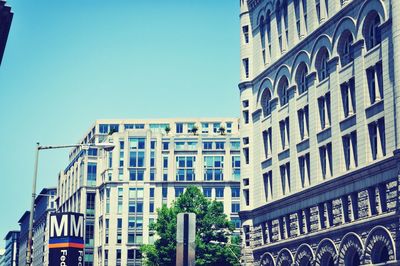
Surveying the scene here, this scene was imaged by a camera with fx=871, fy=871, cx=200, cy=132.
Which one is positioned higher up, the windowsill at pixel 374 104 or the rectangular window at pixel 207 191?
the rectangular window at pixel 207 191

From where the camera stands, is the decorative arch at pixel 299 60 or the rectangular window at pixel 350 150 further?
the decorative arch at pixel 299 60

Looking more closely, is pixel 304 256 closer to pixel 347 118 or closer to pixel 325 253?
pixel 325 253

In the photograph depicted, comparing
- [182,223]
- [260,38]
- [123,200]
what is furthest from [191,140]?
[182,223]

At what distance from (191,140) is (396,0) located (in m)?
103

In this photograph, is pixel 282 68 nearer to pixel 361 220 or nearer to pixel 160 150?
pixel 361 220

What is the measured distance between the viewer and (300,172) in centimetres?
7162

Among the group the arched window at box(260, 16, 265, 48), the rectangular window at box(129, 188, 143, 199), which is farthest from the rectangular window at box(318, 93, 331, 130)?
the rectangular window at box(129, 188, 143, 199)

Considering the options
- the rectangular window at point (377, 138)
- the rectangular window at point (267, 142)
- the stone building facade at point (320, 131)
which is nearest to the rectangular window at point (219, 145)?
the stone building facade at point (320, 131)

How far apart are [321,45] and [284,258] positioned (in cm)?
1843

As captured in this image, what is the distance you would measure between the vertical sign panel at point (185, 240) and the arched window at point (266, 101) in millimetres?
58706

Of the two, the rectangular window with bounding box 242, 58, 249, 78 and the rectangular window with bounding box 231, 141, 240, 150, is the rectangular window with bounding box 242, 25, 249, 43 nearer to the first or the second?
the rectangular window with bounding box 242, 58, 249, 78

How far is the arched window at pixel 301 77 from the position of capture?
72.2 m

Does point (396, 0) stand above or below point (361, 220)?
above

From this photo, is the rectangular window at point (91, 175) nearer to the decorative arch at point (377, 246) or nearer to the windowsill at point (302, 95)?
the windowsill at point (302, 95)
